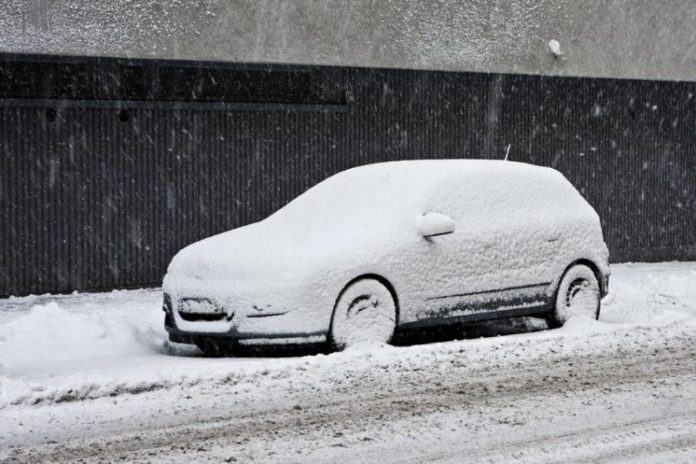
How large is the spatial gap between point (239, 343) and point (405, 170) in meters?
2.58

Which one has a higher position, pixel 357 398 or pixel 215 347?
pixel 357 398

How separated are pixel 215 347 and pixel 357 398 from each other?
239 centimetres

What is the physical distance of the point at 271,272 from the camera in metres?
9.22

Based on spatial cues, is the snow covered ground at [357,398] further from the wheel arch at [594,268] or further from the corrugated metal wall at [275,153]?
the corrugated metal wall at [275,153]

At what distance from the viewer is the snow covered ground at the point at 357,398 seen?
253 inches

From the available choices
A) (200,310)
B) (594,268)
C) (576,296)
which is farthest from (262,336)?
(594,268)

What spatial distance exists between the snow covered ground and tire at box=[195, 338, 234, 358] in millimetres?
118

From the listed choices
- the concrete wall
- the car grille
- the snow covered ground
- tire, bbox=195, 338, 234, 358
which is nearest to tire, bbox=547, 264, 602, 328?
the snow covered ground

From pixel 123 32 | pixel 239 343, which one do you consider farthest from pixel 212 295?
pixel 123 32

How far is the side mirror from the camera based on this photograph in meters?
9.83

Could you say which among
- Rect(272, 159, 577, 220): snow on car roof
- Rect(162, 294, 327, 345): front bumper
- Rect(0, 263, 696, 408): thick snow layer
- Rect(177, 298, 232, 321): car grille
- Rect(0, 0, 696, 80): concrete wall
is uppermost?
Rect(0, 0, 696, 80): concrete wall

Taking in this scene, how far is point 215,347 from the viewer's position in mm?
9758

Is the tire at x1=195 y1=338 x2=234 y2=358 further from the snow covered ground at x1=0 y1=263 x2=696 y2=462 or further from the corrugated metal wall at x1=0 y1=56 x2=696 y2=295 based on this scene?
the corrugated metal wall at x1=0 y1=56 x2=696 y2=295

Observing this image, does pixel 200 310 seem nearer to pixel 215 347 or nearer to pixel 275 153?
pixel 215 347
